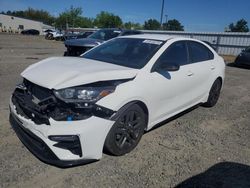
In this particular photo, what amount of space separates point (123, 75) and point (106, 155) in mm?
1149

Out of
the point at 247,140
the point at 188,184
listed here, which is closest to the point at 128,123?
the point at 188,184

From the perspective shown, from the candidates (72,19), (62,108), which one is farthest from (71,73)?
(72,19)

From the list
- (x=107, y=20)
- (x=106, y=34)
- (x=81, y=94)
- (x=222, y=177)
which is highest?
(x=107, y=20)

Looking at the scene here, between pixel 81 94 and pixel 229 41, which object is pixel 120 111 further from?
pixel 229 41

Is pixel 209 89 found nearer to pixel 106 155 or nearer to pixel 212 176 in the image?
pixel 212 176

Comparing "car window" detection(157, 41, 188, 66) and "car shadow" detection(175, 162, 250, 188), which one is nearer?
"car shadow" detection(175, 162, 250, 188)

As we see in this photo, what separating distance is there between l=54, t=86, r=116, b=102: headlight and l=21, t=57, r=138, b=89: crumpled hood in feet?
0.20

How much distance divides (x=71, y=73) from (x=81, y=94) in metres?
0.36

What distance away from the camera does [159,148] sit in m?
3.92

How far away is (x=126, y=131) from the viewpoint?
350cm

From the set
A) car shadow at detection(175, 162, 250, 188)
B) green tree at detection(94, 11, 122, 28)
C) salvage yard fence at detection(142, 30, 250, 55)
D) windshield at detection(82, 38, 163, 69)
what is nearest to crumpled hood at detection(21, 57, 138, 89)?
windshield at detection(82, 38, 163, 69)

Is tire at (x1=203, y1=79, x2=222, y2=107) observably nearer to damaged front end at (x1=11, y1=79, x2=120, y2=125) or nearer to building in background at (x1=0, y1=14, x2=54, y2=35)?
damaged front end at (x1=11, y1=79, x2=120, y2=125)

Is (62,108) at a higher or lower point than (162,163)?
higher

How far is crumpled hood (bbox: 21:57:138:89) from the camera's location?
3061 mm
